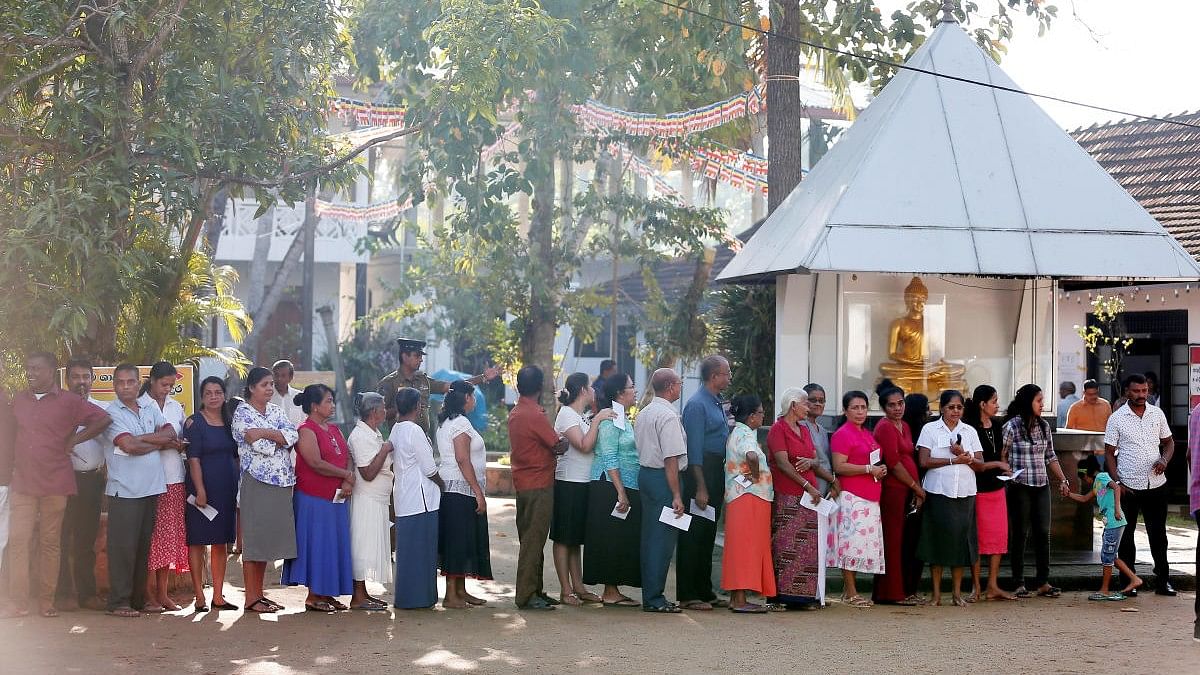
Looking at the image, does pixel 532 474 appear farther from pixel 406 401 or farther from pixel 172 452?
pixel 172 452

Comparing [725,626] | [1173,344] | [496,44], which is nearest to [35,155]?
[496,44]

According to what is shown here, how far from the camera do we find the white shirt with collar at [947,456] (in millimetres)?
10617

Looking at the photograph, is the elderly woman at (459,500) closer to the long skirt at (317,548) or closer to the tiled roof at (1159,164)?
the long skirt at (317,548)

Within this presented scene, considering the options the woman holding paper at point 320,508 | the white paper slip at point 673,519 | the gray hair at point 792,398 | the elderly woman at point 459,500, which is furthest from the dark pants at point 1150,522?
the woman holding paper at point 320,508

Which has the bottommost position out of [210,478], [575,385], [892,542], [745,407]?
[892,542]

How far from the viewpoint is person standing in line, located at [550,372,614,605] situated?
10336 mm

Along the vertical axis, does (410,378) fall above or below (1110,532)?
above

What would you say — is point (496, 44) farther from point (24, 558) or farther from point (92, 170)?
point (24, 558)

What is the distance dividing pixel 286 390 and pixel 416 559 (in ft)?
11.0

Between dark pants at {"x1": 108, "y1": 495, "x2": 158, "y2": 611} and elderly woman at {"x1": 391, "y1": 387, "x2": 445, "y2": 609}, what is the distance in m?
1.69

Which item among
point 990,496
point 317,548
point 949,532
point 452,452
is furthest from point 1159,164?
point 317,548

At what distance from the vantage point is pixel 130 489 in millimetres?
9664

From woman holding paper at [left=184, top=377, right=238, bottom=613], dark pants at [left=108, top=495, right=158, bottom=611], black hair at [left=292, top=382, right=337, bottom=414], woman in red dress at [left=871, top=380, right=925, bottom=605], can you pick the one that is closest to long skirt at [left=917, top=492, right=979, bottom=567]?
woman in red dress at [left=871, top=380, right=925, bottom=605]

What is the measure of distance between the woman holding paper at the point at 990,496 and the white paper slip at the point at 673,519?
2312 millimetres
